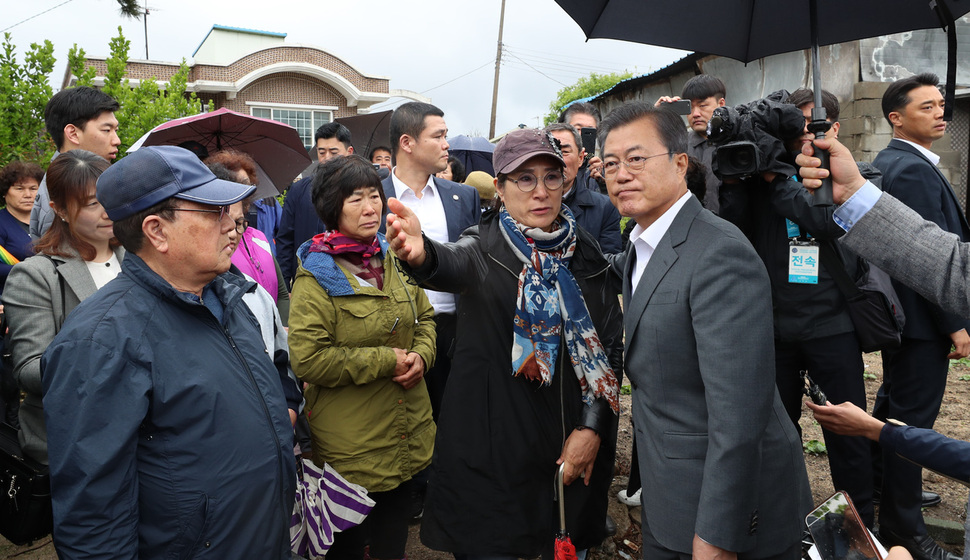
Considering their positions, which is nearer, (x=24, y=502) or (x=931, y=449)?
(x=931, y=449)

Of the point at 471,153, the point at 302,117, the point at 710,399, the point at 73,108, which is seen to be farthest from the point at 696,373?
the point at 302,117

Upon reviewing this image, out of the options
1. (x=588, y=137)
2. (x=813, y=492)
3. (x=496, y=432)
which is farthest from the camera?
(x=588, y=137)

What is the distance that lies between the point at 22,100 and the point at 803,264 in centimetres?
732

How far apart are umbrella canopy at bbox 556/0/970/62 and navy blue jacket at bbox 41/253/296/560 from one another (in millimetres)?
2027

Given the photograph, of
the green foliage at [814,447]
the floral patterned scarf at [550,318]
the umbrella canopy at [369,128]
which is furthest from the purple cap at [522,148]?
the umbrella canopy at [369,128]

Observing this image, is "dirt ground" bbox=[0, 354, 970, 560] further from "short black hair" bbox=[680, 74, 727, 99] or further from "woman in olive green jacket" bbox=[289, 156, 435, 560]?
"short black hair" bbox=[680, 74, 727, 99]

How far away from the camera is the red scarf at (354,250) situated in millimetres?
2961

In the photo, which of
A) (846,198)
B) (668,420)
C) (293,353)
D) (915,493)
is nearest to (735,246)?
(846,198)

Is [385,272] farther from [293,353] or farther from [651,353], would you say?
[651,353]

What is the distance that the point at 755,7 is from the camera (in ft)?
8.55

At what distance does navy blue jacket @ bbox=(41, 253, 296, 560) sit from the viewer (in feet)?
5.39

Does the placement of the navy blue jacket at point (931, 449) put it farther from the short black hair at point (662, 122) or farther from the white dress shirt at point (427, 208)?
the white dress shirt at point (427, 208)

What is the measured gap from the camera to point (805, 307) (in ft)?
10.6

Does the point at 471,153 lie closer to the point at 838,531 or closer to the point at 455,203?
the point at 455,203
